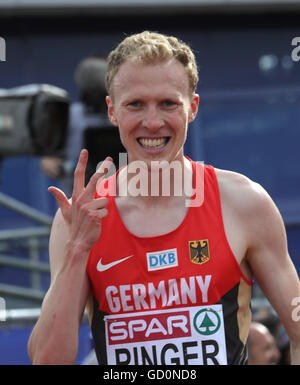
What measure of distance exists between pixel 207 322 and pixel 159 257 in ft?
0.86

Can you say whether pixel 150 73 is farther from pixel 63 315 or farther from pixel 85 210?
pixel 63 315

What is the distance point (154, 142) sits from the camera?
223 cm

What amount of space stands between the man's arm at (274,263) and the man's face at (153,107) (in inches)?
14.1

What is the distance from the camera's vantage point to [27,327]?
17.3 ft

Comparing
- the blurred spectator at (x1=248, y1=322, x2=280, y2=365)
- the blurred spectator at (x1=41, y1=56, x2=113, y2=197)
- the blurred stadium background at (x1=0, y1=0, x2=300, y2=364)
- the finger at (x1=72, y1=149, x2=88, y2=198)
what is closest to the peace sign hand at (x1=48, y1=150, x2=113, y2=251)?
the finger at (x1=72, y1=149, x2=88, y2=198)

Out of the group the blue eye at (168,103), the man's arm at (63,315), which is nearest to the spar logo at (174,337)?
the man's arm at (63,315)

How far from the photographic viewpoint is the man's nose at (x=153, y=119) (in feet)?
7.20

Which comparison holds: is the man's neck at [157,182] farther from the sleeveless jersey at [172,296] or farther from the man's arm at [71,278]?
the man's arm at [71,278]

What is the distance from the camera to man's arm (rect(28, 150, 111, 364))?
7.04 feet

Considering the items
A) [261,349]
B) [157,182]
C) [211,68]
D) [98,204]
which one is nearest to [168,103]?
[157,182]

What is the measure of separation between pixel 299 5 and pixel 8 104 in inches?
252

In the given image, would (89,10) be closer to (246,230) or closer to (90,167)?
(90,167)

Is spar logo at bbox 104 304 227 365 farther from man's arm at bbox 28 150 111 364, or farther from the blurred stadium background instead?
the blurred stadium background

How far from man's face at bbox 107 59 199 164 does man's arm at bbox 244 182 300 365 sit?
359 millimetres
